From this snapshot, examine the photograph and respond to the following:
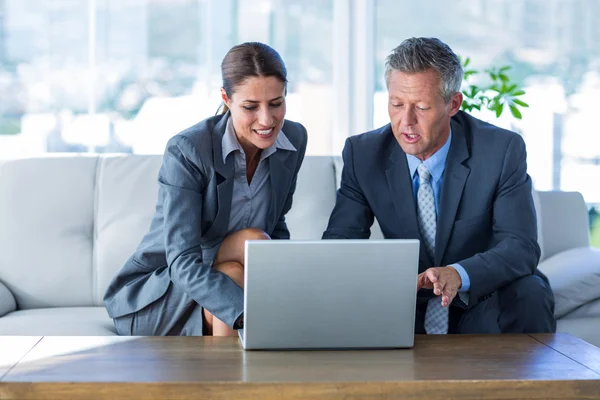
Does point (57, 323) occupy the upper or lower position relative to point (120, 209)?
lower

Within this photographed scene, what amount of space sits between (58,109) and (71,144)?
6.9 inches

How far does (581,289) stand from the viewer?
2572 mm

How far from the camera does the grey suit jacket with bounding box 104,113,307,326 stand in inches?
75.5

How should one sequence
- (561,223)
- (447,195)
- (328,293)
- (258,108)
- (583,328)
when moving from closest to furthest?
(328,293) < (258,108) < (447,195) < (583,328) < (561,223)

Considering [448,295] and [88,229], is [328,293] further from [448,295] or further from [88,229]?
[88,229]

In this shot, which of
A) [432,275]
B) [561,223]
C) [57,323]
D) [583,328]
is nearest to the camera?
[432,275]

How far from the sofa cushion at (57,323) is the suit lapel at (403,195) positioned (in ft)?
2.94

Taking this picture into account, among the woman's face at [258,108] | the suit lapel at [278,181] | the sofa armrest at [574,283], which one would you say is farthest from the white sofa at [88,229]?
the woman's face at [258,108]

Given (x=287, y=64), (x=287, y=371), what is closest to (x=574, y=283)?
(x=287, y=371)

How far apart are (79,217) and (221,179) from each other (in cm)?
85

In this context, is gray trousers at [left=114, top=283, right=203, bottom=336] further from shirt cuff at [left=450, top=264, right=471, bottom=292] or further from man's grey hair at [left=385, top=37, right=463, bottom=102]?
man's grey hair at [left=385, top=37, right=463, bottom=102]

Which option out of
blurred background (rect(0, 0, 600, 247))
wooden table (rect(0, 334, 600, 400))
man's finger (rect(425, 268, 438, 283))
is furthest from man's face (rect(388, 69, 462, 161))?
blurred background (rect(0, 0, 600, 247))

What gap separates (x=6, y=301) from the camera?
8.53 ft

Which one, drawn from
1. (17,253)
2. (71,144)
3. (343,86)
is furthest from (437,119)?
(71,144)
